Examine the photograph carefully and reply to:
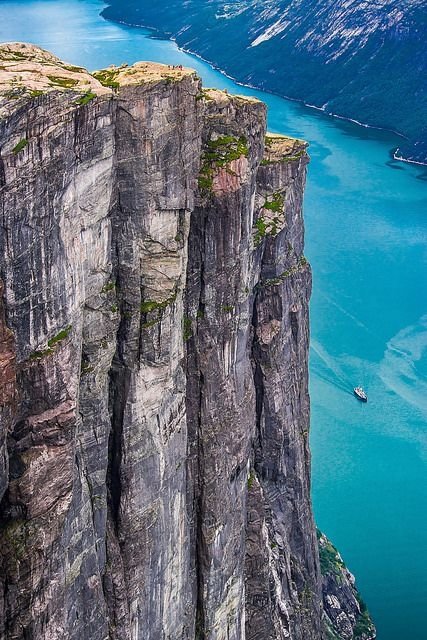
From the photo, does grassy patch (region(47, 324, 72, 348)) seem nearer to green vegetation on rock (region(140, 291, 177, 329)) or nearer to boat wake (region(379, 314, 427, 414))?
green vegetation on rock (region(140, 291, 177, 329))

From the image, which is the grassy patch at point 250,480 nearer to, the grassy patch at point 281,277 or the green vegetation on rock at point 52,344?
the grassy patch at point 281,277

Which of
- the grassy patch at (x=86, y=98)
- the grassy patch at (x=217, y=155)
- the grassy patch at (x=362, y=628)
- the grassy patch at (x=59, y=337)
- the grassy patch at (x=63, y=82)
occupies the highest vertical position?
the grassy patch at (x=63, y=82)

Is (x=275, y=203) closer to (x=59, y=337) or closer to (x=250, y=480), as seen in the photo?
(x=250, y=480)

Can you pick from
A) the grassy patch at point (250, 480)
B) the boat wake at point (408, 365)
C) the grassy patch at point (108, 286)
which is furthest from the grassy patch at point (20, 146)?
the boat wake at point (408, 365)

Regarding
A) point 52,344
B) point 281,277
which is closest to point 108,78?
point 52,344

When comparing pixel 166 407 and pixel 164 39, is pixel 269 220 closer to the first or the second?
pixel 166 407

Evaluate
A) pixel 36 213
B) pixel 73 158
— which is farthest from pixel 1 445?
pixel 73 158
